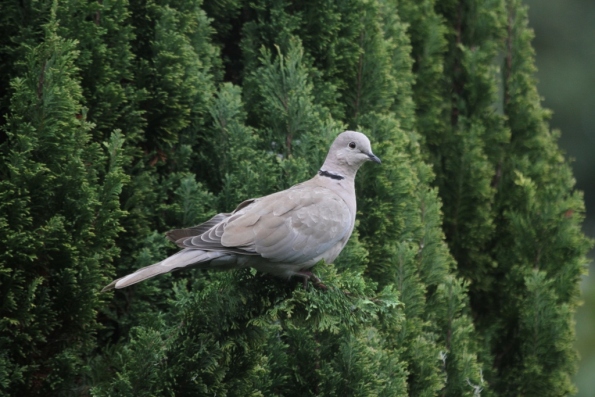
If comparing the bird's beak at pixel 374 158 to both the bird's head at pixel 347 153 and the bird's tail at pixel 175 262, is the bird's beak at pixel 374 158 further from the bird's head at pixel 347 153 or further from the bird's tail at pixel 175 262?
the bird's tail at pixel 175 262

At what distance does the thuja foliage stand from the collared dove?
103 mm

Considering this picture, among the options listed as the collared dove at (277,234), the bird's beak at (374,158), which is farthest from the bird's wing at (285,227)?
the bird's beak at (374,158)

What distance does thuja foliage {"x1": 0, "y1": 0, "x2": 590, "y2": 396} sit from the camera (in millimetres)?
3287

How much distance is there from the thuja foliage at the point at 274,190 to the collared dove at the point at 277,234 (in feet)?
0.34

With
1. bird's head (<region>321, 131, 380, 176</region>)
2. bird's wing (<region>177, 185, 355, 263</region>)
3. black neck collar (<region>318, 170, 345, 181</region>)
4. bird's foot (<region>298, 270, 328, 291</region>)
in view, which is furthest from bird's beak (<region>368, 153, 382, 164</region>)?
bird's foot (<region>298, 270, 328, 291</region>)

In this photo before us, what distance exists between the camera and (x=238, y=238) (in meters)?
3.37

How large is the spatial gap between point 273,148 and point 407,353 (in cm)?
115

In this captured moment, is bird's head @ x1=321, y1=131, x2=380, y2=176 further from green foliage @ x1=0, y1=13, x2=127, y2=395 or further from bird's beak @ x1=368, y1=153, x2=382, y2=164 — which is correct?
green foliage @ x1=0, y1=13, x2=127, y2=395

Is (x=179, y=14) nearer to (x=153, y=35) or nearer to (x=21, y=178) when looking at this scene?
(x=153, y=35)

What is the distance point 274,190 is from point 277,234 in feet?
1.82

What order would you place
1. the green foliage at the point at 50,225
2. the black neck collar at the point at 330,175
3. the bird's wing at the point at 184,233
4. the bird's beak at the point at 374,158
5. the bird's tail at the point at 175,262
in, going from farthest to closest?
1. the bird's beak at the point at 374,158
2. the black neck collar at the point at 330,175
3. the bird's wing at the point at 184,233
4. the green foliage at the point at 50,225
5. the bird's tail at the point at 175,262

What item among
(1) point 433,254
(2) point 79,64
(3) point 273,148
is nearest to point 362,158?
(3) point 273,148

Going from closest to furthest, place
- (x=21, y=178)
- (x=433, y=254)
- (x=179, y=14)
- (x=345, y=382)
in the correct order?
(x=21, y=178), (x=345, y=382), (x=179, y=14), (x=433, y=254)

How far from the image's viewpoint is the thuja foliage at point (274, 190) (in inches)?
129
